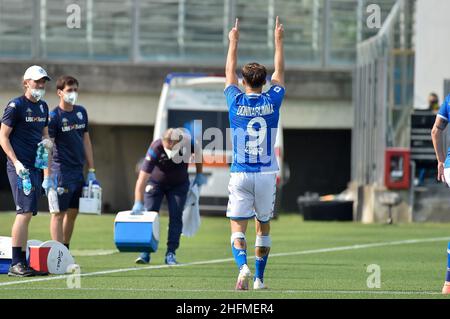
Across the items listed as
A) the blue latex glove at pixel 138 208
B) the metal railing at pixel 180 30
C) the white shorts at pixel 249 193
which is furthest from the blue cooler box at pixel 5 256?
the metal railing at pixel 180 30

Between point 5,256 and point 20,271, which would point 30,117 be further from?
point 20,271

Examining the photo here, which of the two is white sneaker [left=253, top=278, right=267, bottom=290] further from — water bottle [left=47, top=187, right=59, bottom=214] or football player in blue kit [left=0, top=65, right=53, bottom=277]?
water bottle [left=47, top=187, right=59, bottom=214]

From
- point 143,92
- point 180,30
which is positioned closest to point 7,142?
point 143,92

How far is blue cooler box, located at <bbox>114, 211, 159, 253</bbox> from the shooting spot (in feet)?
50.7

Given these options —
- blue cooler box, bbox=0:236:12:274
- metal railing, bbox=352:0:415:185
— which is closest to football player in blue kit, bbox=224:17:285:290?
blue cooler box, bbox=0:236:12:274

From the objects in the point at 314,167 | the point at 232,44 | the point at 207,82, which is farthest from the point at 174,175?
the point at 314,167

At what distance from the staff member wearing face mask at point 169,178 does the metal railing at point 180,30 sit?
15.1 m

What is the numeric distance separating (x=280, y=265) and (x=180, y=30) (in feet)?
54.3

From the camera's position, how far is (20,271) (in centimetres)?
1331

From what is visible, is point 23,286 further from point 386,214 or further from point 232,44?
point 386,214

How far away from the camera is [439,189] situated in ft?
87.6

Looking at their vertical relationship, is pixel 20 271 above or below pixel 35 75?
below

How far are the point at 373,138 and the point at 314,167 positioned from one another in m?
6.24

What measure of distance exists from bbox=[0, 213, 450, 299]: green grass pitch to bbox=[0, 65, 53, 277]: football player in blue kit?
37 cm
